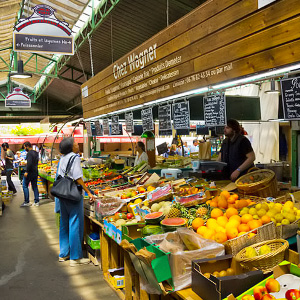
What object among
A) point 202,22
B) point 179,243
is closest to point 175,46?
point 202,22

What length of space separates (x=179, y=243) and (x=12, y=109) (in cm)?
2471

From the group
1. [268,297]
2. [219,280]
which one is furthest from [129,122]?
[268,297]

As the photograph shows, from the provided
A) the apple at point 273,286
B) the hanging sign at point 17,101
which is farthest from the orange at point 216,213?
the hanging sign at point 17,101

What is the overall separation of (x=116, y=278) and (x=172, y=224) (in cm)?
144

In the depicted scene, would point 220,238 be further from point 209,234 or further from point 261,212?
point 261,212

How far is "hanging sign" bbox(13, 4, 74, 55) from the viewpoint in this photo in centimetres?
710

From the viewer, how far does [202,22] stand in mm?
3676

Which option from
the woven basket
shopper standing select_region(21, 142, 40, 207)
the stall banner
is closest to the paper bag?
the stall banner

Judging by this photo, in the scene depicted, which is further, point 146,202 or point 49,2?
point 49,2

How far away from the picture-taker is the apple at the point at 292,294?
190 cm

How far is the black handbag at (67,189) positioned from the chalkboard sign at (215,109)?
2044mm

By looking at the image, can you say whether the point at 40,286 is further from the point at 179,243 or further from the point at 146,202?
the point at 179,243

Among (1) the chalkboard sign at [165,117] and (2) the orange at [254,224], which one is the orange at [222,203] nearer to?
(2) the orange at [254,224]

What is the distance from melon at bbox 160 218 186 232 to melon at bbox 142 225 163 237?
0.39 feet
